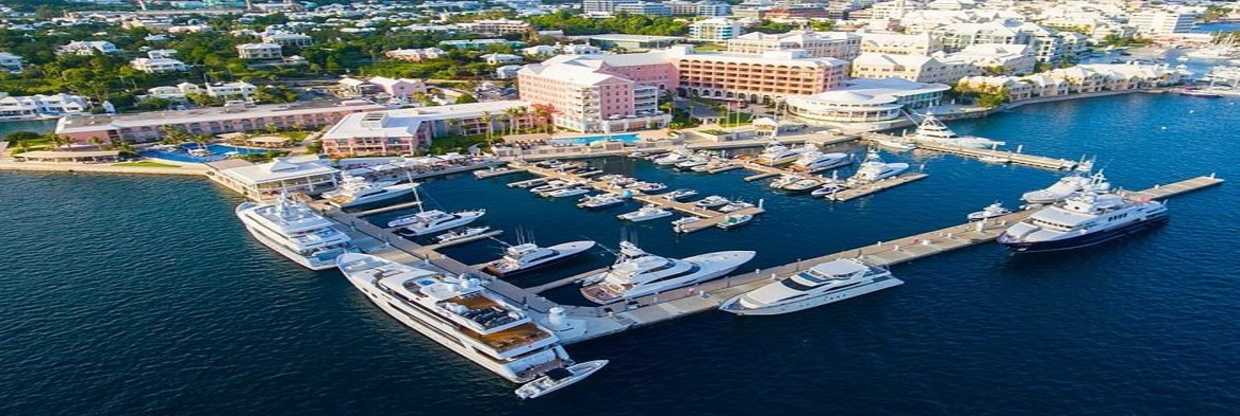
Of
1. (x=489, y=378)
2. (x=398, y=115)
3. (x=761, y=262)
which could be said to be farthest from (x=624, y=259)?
(x=398, y=115)

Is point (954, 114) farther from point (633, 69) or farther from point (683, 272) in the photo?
point (683, 272)

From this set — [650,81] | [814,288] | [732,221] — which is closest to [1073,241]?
[814,288]

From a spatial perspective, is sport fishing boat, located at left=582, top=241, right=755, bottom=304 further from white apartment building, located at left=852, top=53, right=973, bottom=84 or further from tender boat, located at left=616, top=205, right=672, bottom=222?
white apartment building, located at left=852, top=53, right=973, bottom=84

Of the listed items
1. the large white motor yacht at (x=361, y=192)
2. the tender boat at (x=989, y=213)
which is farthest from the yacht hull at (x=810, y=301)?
the large white motor yacht at (x=361, y=192)

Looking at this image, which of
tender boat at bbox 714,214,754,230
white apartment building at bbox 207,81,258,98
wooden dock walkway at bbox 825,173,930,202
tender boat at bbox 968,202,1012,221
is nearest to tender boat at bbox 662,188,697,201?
tender boat at bbox 714,214,754,230

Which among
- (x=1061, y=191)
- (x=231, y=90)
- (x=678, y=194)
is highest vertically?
(x=231, y=90)

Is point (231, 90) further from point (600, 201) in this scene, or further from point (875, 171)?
point (875, 171)

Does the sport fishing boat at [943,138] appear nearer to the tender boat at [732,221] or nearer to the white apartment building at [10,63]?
the tender boat at [732,221]
